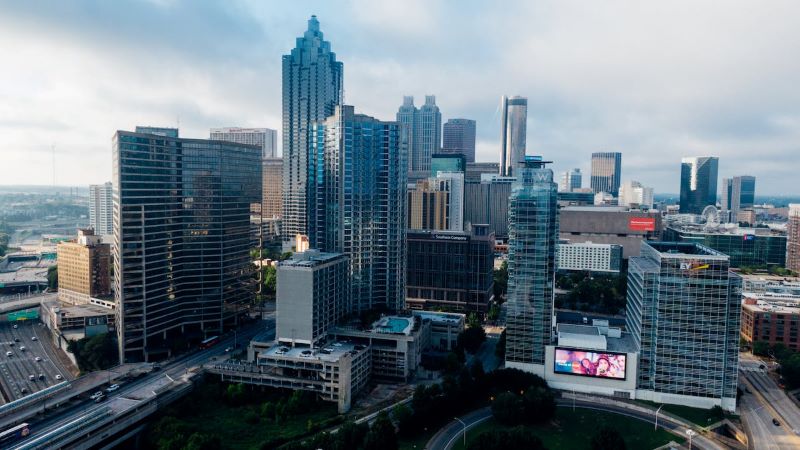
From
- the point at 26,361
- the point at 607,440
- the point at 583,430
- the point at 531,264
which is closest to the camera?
the point at 607,440

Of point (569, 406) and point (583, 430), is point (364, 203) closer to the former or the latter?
point (569, 406)

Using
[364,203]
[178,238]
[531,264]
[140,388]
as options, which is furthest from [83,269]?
[531,264]

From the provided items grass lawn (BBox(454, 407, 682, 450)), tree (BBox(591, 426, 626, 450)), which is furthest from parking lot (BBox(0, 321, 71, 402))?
tree (BBox(591, 426, 626, 450))

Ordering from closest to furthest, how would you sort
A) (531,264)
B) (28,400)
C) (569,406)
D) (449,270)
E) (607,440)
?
(607,440), (28,400), (569,406), (531,264), (449,270)

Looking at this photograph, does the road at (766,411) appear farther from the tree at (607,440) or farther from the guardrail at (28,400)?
the guardrail at (28,400)

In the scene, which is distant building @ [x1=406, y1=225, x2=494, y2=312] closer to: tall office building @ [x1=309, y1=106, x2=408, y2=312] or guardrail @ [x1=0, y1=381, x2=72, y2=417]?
tall office building @ [x1=309, y1=106, x2=408, y2=312]

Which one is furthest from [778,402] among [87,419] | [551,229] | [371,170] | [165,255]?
[165,255]

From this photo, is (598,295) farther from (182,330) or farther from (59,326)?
(59,326)
